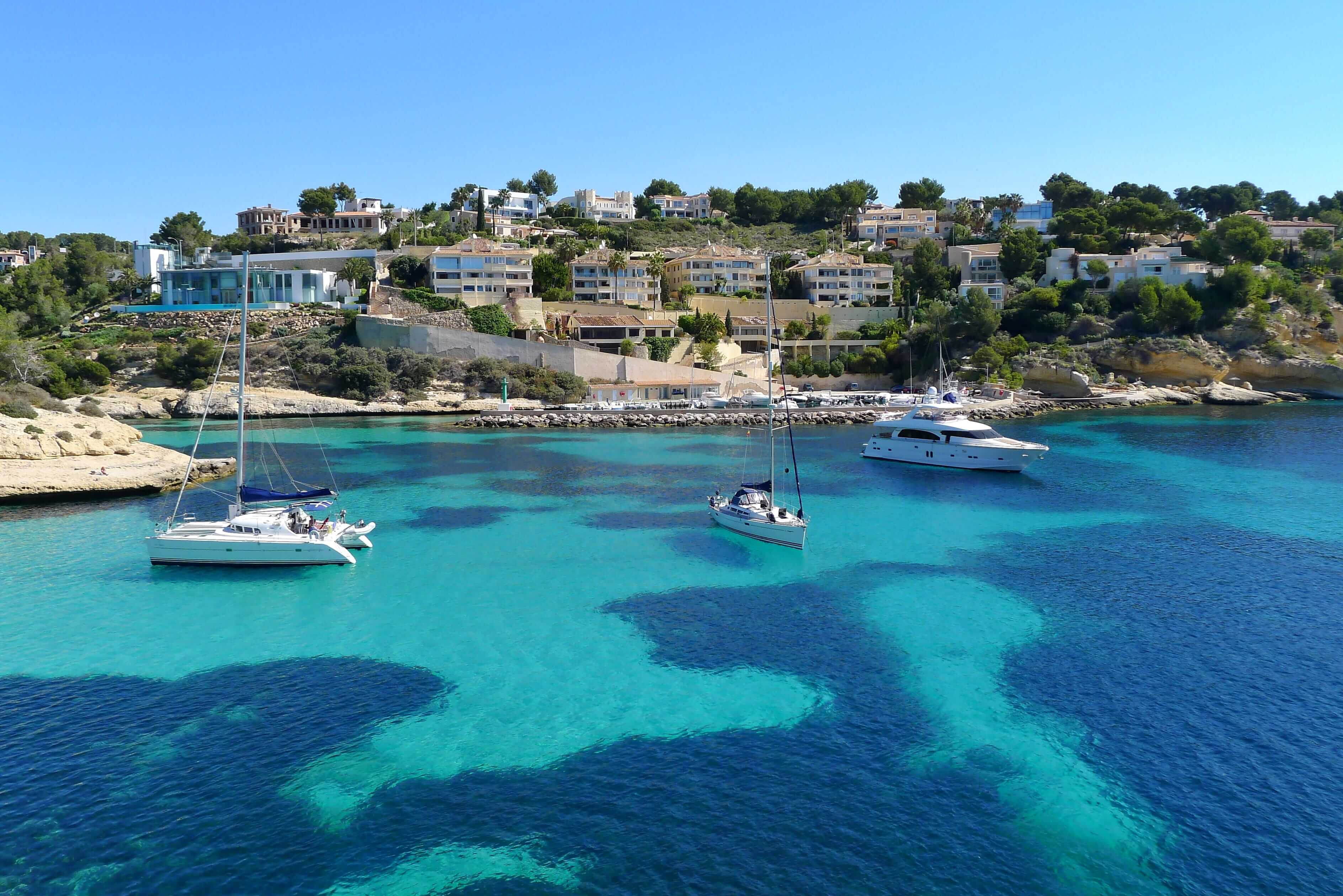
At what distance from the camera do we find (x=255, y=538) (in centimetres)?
2762

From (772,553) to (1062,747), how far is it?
1465 cm

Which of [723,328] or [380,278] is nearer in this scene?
[723,328]

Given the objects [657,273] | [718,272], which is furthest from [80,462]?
[718,272]

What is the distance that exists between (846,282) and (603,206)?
2197 inches

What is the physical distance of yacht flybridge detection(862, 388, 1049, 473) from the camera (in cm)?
4716

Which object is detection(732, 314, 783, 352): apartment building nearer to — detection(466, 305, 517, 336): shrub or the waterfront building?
the waterfront building

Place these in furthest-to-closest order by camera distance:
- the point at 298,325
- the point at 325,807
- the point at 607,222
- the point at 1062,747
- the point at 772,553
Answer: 1. the point at 607,222
2. the point at 298,325
3. the point at 772,553
4. the point at 1062,747
5. the point at 325,807

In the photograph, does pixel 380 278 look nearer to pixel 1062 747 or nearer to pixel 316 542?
pixel 316 542

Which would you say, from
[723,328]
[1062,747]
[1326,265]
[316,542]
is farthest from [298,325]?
[1326,265]

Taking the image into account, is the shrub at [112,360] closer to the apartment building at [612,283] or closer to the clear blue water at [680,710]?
the apartment building at [612,283]

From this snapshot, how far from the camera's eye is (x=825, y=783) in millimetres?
15047

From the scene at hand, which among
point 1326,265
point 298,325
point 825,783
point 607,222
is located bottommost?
point 825,783

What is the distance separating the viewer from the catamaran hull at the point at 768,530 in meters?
30.7

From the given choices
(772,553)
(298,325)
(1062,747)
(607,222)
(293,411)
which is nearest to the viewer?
(1062,747)
